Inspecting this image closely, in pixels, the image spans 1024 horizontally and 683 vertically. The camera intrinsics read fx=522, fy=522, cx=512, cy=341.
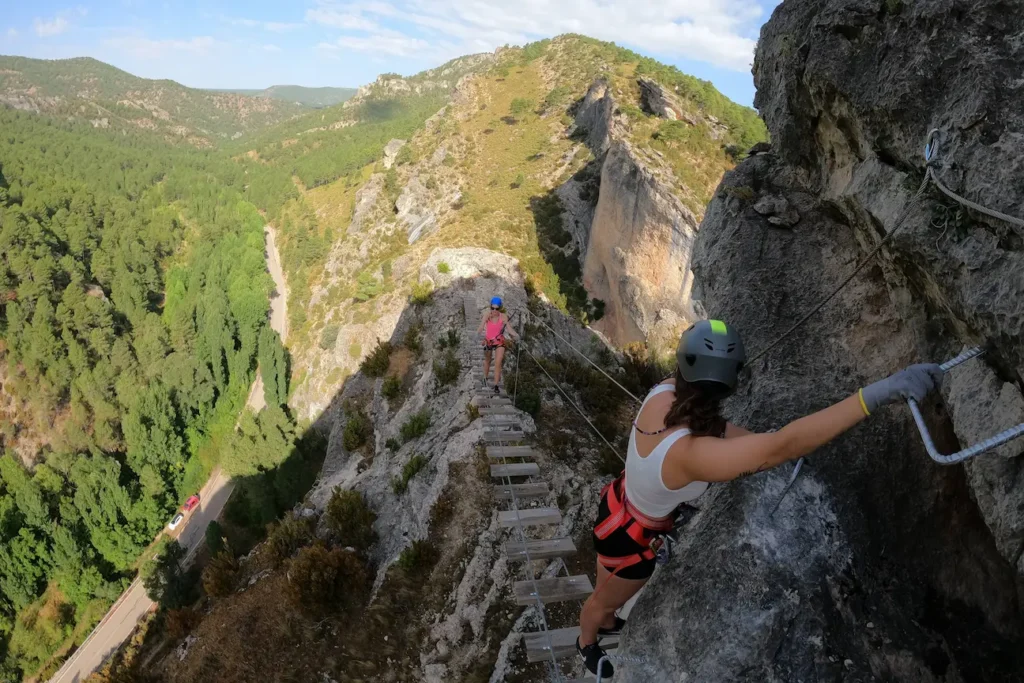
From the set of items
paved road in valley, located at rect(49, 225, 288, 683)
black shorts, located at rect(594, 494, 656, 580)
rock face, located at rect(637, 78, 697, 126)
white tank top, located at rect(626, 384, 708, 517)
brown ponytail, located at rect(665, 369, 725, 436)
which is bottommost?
paved road in valley, located at rect(49, 225, 288, 683)

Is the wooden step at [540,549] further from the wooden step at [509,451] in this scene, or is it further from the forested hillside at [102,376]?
the forested hillside at [102,376]

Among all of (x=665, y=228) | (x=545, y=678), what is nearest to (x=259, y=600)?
(x=545, y=678)

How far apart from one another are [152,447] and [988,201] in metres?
59.8

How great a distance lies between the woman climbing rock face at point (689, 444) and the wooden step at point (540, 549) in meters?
2.92

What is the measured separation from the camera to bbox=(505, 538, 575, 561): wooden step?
671 cm

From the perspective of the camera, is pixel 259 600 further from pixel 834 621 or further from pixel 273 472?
pixel 273 472

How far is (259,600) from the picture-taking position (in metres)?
9.57

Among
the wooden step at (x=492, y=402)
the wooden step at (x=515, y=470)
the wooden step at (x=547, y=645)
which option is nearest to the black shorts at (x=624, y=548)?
the wooden step at (x=547, y=645)

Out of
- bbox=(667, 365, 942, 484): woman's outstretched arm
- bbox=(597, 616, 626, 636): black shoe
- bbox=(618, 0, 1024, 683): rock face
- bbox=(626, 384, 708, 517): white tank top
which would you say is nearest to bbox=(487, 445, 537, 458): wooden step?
bbox=(618, 0, 1024, 683): rock face

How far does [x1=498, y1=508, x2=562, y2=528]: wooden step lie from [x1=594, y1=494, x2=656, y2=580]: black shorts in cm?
410

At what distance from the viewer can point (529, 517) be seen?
7.66m

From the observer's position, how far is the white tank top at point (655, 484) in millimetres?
2764

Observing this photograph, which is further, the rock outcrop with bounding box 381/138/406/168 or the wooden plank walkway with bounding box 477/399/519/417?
the rock outcrop with bounding box 381/138/406/168

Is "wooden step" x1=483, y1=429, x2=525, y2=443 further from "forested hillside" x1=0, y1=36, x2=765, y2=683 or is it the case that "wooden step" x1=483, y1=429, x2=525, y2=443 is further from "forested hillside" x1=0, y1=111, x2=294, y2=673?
"forested hillside" x1=0, y1=111, x2=294, y2=673
